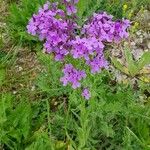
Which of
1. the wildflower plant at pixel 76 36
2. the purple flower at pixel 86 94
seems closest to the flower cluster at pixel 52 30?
the wildflower plant at pixel 76 36

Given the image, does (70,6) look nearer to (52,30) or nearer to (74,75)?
(52,30)

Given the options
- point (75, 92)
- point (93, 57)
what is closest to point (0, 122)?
point (75, 92)

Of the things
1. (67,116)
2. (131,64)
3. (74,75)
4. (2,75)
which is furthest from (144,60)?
(74,75)

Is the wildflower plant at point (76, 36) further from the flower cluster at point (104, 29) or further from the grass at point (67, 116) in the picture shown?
the grass at point (67, 116)

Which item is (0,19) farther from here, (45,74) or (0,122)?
(0,122)

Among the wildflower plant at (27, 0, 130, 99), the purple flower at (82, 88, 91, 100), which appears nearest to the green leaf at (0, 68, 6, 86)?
the purple flower at (82, 88, 91, 100)
